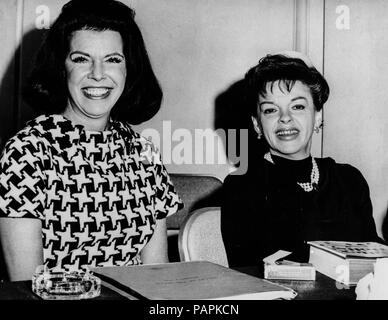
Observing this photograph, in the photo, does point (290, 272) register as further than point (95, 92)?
No

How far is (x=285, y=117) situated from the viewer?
179 centimetres

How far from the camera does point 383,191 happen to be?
9.66 ft

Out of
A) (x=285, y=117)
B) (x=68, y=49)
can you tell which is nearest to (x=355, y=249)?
(x=285, y=117)

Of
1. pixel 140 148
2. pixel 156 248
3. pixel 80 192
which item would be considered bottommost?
pixel 156 248

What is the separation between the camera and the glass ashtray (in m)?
0.89

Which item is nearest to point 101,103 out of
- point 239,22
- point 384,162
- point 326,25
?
point 239,22

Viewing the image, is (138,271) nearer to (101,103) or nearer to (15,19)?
(101,103)

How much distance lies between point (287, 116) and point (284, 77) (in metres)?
0.14

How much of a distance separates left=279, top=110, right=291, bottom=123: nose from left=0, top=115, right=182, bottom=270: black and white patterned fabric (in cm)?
48

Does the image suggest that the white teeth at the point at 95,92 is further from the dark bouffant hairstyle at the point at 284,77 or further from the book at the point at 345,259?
the book at the point at 345,259

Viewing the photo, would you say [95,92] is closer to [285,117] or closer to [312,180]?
[285,117]

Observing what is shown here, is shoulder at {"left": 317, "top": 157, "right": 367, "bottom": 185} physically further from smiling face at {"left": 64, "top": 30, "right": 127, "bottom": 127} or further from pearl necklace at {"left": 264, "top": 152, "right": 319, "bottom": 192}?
smiling face at {"left": 64, "top": 30, "right": 127, "bottom": 127}

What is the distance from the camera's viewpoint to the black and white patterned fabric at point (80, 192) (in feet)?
4.75

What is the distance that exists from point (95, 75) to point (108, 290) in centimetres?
86
